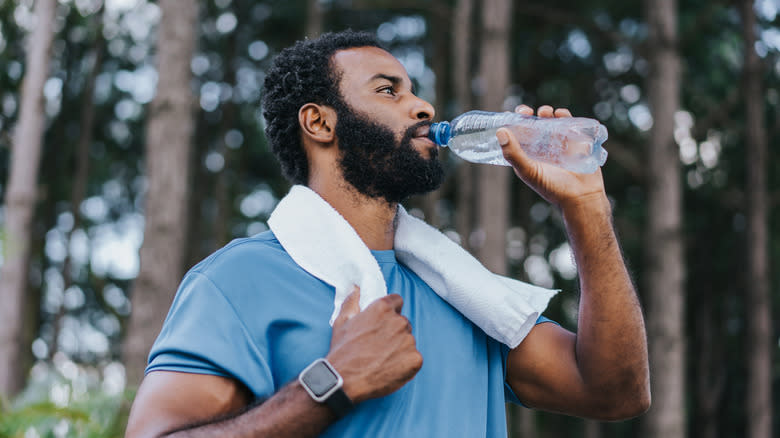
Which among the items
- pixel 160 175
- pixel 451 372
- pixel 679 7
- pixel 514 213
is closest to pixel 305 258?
pixel 451 372

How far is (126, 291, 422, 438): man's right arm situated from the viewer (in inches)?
62.4

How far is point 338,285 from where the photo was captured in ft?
6.15

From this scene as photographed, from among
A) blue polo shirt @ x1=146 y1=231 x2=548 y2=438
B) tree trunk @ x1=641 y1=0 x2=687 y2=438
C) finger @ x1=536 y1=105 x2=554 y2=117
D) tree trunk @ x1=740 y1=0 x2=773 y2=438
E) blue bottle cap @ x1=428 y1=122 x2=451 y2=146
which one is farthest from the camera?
tree trunk @ x1=740 y1=0 x2=773 y2=438

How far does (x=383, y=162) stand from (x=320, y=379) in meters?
0.79

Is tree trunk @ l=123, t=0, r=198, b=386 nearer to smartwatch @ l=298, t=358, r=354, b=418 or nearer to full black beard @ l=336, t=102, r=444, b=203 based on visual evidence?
full black beard @ l=336, t=102, r=444, b=203

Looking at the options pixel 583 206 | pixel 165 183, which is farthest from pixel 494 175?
pixel 583 206

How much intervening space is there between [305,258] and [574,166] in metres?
0.74

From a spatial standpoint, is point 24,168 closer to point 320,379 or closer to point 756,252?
point 320,379

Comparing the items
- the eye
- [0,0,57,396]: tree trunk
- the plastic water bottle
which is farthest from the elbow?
[0,0,57,396]: tree trunk

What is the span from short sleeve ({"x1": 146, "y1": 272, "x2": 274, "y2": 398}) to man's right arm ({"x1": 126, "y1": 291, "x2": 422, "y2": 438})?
29 mm

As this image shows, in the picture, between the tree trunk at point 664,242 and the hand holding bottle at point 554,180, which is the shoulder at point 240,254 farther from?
the tree trunk at point 664,242

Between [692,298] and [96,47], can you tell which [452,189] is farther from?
[96,47]

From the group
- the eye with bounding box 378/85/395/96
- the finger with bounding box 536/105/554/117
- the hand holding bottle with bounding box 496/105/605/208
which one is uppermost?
the eye with bounding box 378/85/395/96

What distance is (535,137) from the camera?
2.50m
